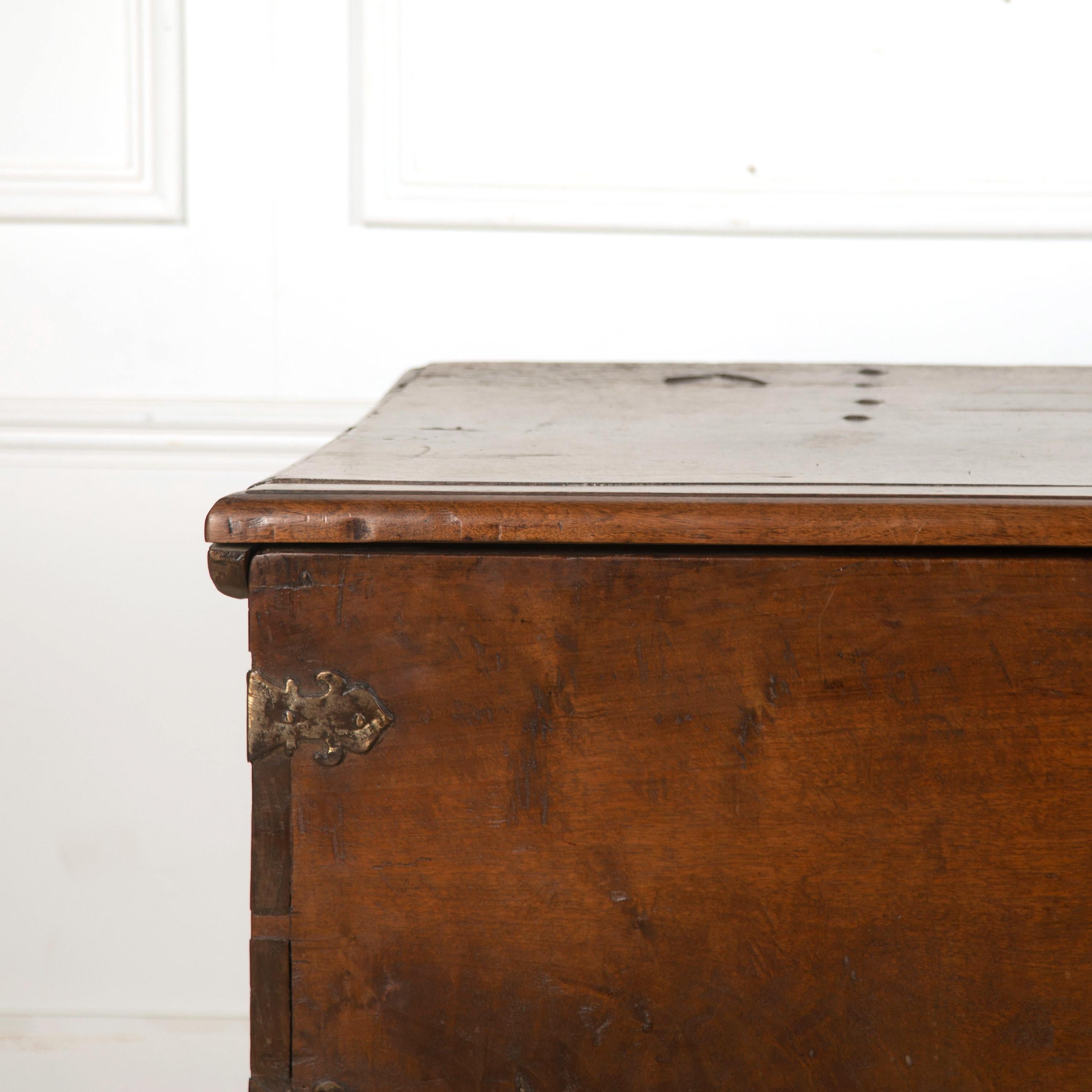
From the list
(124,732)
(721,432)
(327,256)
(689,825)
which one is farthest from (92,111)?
(689,825)

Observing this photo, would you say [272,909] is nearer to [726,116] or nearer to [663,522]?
[663,522]

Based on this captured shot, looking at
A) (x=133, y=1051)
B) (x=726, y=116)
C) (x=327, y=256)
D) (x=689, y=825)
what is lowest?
(x=133, y=1051)

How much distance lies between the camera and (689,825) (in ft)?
1.82

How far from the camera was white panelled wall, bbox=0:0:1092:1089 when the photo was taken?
1217 millimetres

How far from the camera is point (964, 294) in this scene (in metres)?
1.25

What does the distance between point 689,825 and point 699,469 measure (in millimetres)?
210

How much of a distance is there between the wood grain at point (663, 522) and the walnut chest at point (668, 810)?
0.01 m

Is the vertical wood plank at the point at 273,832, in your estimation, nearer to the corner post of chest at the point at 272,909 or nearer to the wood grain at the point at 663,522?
the corner post of chest at the point at 272,909

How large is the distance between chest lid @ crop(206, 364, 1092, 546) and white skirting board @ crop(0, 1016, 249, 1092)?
0.88m

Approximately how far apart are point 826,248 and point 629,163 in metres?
0.26

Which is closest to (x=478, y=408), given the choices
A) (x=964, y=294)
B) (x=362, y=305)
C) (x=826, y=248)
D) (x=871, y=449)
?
(x=871, y=449)

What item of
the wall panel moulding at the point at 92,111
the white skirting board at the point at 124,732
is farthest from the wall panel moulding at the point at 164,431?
the wall panel moulding at the point at 92,111

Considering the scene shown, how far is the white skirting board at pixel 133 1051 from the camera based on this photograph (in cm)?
129

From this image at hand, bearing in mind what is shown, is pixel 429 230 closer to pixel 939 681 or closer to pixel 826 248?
pixel 826 248
